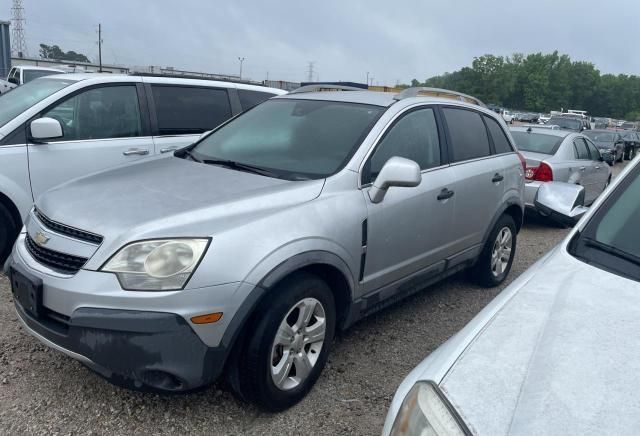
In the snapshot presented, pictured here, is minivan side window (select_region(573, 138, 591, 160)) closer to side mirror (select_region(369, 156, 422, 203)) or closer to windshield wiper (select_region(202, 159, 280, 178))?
side mirror (select_region(369, 156, 422, 203))

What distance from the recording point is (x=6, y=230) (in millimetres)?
4395

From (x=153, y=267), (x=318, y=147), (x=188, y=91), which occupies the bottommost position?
(x=153, y=267)

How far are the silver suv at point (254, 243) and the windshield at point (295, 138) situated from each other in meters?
0.01

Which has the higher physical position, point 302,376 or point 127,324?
point 127,324

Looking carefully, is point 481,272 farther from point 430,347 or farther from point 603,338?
point 603,338

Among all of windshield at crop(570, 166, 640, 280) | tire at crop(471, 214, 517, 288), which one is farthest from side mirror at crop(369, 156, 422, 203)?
→ tire at crop(471, 214, 517, 288)

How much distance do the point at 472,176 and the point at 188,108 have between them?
3.00m

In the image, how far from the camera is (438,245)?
13.0 feet

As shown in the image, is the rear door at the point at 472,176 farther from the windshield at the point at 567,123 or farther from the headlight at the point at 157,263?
the windshield at the point at 567,123

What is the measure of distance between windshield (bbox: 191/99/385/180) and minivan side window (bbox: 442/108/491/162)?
877 millimetres

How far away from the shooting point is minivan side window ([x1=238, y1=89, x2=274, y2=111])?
6168 millimetres

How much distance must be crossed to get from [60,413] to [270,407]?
A: 3.48ft

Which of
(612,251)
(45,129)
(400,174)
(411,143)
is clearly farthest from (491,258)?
(45,129)

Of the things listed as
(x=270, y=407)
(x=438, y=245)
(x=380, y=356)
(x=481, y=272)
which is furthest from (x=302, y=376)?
(x=481, y=272)
